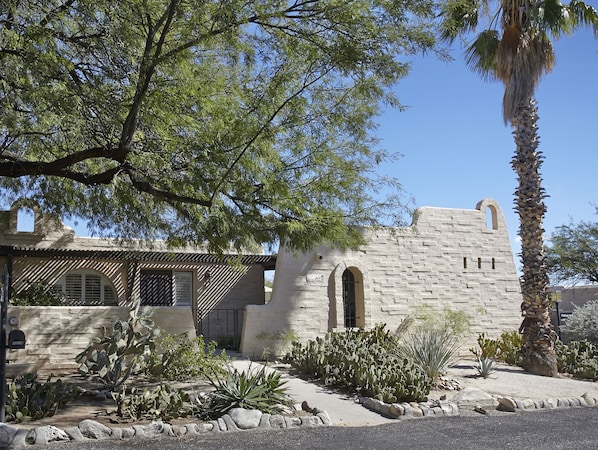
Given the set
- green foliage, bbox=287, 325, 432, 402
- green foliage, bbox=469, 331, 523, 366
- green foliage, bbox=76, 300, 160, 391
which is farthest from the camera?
green foliage, bbox=469, 331, 523, 366

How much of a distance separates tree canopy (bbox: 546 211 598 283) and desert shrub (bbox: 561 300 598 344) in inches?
440

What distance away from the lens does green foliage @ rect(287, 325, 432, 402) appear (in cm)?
1044

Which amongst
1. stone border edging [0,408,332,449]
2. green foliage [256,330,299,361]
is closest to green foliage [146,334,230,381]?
stone border edging [0,408,332,449]

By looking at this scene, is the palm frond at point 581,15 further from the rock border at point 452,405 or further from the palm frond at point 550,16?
the rock border at point 452,405

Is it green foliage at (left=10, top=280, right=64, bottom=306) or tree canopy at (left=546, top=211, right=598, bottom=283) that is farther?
tree canopy at (left=546, top=211, right=598, bottom=283)

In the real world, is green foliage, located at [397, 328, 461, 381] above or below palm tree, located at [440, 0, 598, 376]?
below

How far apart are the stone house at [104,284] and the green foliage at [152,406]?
3.46m

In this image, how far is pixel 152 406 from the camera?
349 inches

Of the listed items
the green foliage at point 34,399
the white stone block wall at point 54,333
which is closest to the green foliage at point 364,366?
the white stone block wall at point 54,333

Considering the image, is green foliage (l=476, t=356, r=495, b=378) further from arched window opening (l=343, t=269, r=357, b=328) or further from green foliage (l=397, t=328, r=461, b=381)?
arched window opening (l=343, t=269, r=357, b=328)

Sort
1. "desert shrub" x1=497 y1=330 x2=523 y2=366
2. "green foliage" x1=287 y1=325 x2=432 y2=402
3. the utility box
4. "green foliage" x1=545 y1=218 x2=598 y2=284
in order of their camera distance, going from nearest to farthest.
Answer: the utility box → "green foliage" x1=287 y1=325 x2=432 y2=402 → "desert shrub" x1=497 y1=330 x2=523 y2=366 → "green foliage" x1=545 y1=218 x2=598 y2=284

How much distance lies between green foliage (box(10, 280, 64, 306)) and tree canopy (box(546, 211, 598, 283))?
69.5 feet

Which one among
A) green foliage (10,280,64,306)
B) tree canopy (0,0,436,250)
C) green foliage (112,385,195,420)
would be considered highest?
tree canopy (0,0,436,250)

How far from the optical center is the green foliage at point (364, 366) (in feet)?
34.2
